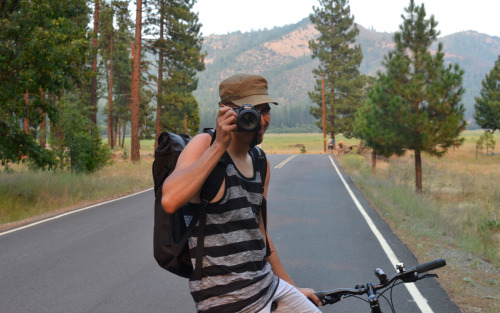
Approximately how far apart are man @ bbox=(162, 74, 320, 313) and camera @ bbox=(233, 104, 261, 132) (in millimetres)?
27

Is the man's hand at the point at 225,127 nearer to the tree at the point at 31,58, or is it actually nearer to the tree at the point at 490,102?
the tree at the point at 31,58

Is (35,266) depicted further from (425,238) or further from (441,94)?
(441,94)

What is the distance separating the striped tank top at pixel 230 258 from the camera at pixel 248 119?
0.20 metres

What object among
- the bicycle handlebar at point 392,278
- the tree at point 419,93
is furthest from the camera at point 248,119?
the tree at point 419,93

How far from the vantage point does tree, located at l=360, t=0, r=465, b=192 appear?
64.5ft

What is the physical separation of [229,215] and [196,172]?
25 centimetres

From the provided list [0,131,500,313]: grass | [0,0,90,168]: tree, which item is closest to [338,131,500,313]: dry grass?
[0,131,500,313]: grass

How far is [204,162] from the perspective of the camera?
6.63 ft

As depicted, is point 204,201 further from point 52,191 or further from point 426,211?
point 52,191

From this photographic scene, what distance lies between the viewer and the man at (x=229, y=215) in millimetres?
2031

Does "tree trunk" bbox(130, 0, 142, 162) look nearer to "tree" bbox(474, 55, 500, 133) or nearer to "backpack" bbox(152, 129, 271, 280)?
"backpack" bbox(152, 129, 271, 280)

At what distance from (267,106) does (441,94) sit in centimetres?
1877

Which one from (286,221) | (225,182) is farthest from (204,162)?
(286,221)

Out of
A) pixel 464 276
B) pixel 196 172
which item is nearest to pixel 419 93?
pixel 464 276
